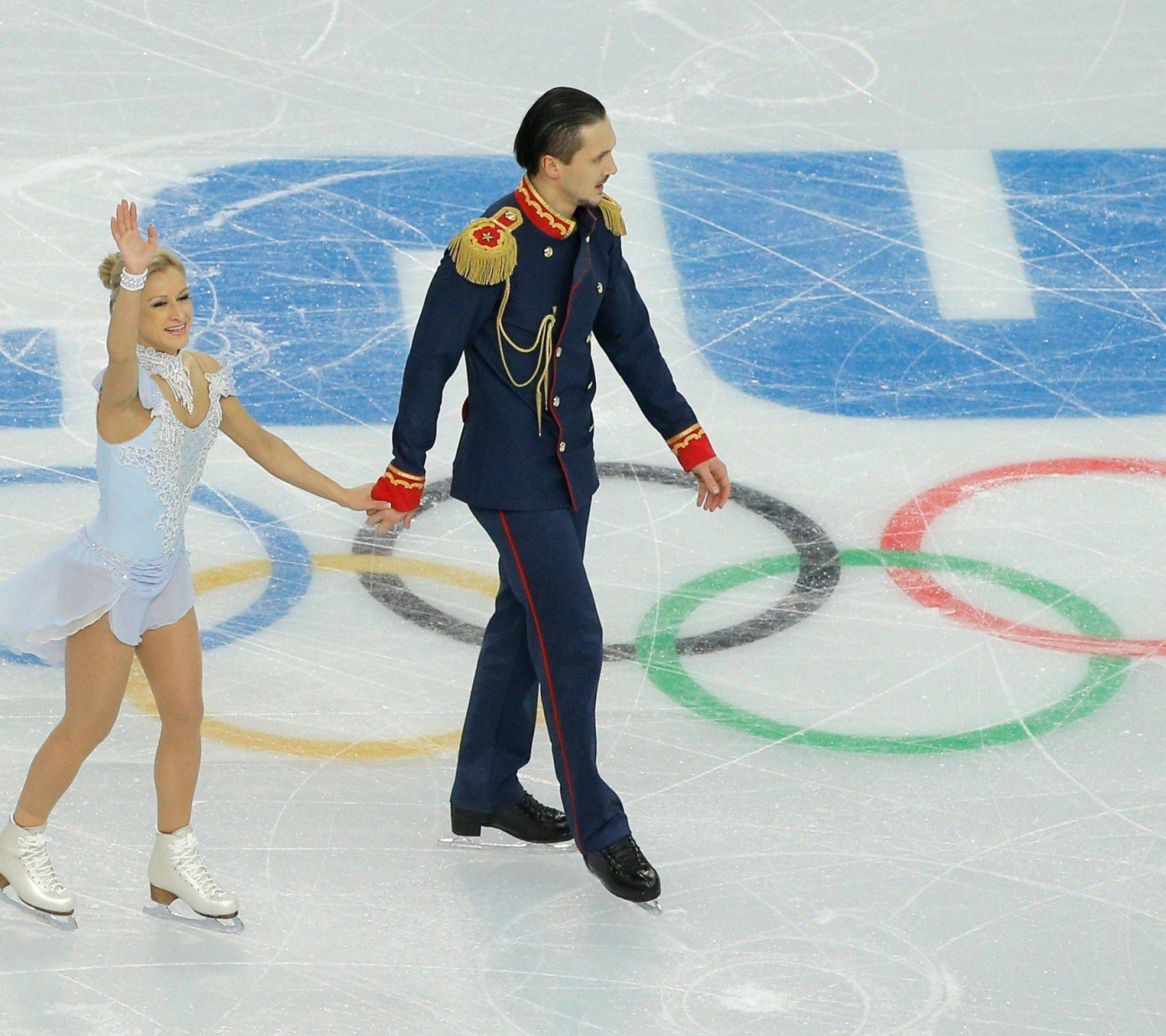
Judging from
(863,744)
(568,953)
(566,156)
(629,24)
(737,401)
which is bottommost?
(568,953)

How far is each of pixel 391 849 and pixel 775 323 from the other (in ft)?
10.3

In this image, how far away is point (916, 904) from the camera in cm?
407

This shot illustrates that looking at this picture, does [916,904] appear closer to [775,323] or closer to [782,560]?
[782,560]

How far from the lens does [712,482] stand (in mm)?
4348

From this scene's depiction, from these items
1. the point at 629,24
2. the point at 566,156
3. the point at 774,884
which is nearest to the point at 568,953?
the point at 774,884

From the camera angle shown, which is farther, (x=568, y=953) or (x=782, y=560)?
(x=782, y=560)

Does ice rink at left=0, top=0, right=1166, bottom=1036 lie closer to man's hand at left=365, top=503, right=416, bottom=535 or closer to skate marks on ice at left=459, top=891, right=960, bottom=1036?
skate marks on ice at left=459, top=891, right=960, bottom=1036

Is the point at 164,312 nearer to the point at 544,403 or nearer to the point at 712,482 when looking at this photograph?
the point at 544,403

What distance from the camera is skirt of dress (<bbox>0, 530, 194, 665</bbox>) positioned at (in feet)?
12.2

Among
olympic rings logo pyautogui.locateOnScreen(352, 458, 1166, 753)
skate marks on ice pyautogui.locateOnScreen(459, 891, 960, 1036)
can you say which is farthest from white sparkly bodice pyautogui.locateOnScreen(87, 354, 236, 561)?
olympic rings logo pyautogui.locateOnScreen(352, 458, 1166, 753)

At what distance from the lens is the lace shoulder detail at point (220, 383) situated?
12.5ft

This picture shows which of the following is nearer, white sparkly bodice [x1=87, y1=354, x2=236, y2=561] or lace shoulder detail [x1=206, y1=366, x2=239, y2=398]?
white sparkly bodice [x1=87, y1=354, x2=236, y2=561]

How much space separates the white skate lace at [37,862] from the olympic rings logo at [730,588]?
2.52ft

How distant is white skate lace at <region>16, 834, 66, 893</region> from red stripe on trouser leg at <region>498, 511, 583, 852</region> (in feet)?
3.43
